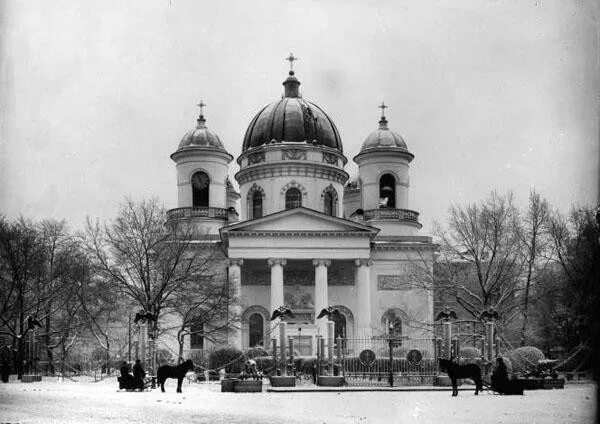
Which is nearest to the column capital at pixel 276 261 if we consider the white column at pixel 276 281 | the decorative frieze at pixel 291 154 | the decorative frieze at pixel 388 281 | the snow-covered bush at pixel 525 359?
the white column at pixel 276 281

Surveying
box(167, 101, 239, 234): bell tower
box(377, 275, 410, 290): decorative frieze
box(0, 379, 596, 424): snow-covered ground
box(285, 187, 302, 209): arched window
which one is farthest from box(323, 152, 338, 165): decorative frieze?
box(0, 379, 596, 424): snow-covered ground

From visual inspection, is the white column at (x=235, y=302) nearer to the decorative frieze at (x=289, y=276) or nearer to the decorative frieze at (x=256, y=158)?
the decorative frieze at (x=289, y=276)

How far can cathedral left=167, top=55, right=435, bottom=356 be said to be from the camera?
54.3 metres

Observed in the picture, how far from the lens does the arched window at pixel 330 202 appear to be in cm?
6134

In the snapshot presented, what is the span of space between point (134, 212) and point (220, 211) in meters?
15.6

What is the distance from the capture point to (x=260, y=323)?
57281mm

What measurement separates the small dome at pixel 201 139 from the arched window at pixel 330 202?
7846 mm

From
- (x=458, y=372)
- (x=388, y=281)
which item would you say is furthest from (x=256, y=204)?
(x=458, y=372)

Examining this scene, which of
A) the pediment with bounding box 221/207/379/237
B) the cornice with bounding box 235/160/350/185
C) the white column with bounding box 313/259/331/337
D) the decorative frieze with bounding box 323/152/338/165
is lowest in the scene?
the white column with bounding box 313/259/331/337

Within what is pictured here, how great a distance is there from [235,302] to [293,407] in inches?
1164

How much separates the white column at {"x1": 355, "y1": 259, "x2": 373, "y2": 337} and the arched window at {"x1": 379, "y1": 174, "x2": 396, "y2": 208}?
820cm

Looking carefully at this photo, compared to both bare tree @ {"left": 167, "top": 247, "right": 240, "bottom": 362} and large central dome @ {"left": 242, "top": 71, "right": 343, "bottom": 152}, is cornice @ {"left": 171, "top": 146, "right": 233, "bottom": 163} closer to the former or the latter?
large central dome @ {"left": 242, "top": 71, "right": 343, "bottom": 152}

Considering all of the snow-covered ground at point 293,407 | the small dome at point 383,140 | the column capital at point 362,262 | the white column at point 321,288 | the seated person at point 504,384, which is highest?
the small dome at point 383,140

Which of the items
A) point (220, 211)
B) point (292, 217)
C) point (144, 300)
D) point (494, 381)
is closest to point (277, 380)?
point (494, 381)
